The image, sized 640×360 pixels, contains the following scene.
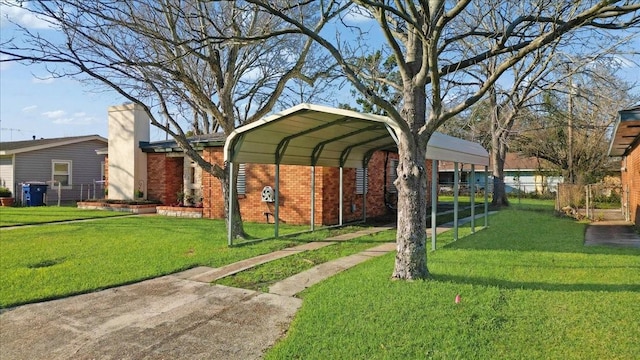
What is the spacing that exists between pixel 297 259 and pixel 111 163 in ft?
46.7

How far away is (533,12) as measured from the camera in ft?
18.8

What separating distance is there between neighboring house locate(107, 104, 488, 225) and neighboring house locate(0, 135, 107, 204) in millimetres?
5949

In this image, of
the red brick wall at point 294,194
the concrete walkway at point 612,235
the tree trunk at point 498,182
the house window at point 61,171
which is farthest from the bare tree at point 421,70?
the house window at point 61,171

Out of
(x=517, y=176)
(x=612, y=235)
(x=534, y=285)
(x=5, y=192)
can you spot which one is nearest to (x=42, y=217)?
(x=5, y=192)

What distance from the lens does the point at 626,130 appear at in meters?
11.5

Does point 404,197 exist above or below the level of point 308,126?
below

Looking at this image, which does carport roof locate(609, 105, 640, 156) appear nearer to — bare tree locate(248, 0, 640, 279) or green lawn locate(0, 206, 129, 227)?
bare tree locate(248, 0, 640, 279)

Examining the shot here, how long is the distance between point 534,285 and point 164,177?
15.7 meters

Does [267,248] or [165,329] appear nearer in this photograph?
[165,329]

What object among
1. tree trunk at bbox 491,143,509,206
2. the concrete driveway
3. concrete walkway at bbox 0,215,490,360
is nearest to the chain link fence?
tree trunk at bbox 491,143,509,206

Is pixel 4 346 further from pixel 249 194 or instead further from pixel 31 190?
pixel 31 190

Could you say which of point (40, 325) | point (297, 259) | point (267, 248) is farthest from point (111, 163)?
point (40, 325)

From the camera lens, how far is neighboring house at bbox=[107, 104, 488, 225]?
31.4 ft

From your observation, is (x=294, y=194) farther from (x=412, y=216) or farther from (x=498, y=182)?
(x=498, y=182)
